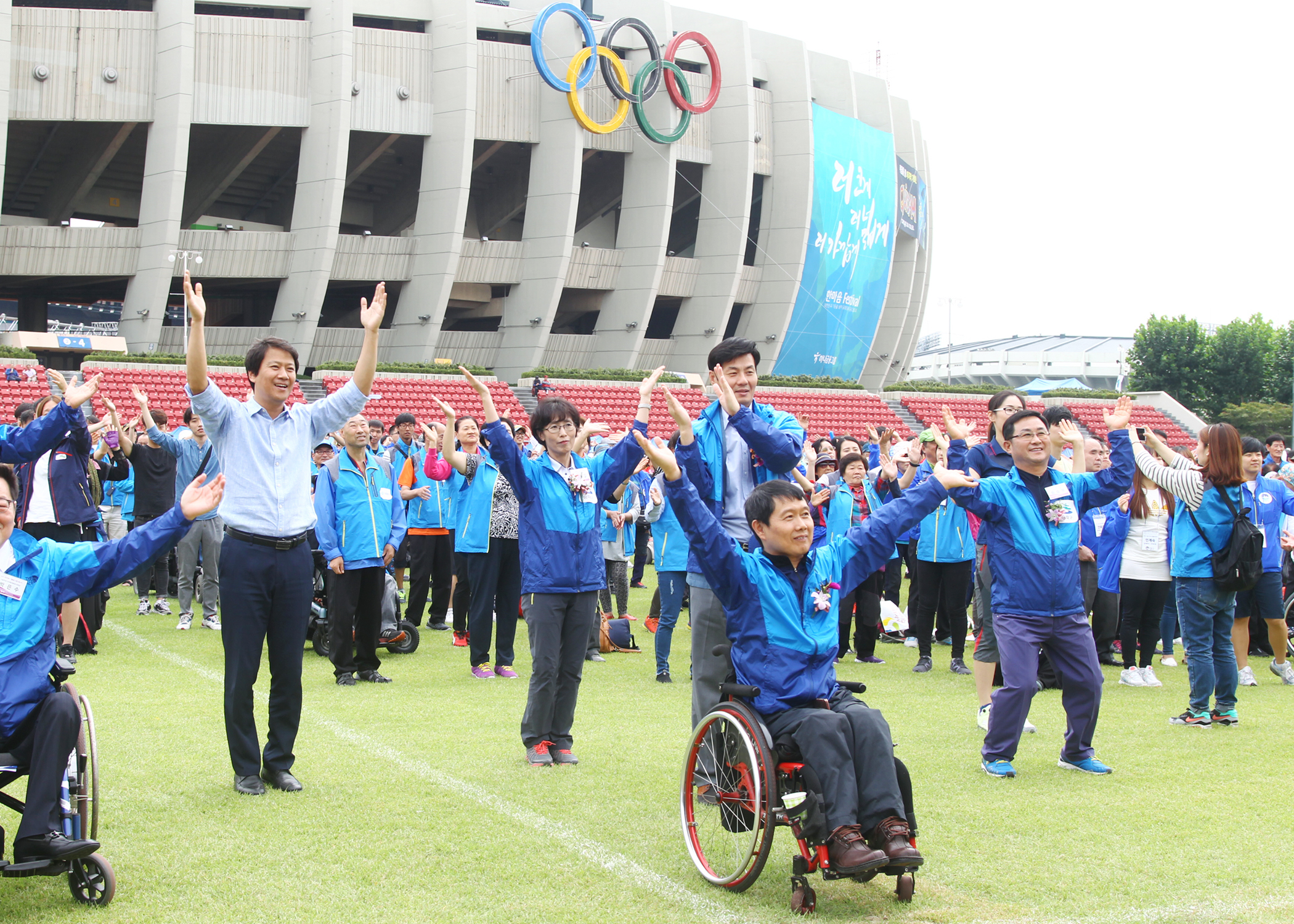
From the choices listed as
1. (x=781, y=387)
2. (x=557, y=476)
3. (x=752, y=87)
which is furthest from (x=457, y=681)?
(x=752, y=87)

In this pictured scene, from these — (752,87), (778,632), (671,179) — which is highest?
(752,87)

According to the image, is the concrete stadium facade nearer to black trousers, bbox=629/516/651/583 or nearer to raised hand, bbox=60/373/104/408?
black trousers, bbox=629/516/651/583

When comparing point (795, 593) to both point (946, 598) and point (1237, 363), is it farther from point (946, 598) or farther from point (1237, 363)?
point (1237, 363)

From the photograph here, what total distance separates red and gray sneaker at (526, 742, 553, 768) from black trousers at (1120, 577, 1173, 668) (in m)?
5.59

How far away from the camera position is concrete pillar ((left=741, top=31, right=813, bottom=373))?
1556 inches

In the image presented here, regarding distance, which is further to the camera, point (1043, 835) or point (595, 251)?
point (595, 251)

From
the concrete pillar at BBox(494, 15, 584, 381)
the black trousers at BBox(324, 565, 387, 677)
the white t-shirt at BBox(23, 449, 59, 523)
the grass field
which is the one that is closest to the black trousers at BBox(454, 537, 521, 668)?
the black trousers at BBox(324, 565, 387, 677)

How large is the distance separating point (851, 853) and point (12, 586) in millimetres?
3043

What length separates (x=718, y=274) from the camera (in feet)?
129

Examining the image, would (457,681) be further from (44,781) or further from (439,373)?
(439,373)

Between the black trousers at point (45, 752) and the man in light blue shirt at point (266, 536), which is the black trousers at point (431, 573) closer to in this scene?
the man in light blue shirt at point (266, 536)

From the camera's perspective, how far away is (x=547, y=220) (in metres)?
35.4

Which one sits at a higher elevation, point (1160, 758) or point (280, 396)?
point (280, 396)

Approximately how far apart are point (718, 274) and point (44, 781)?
36880 mm
